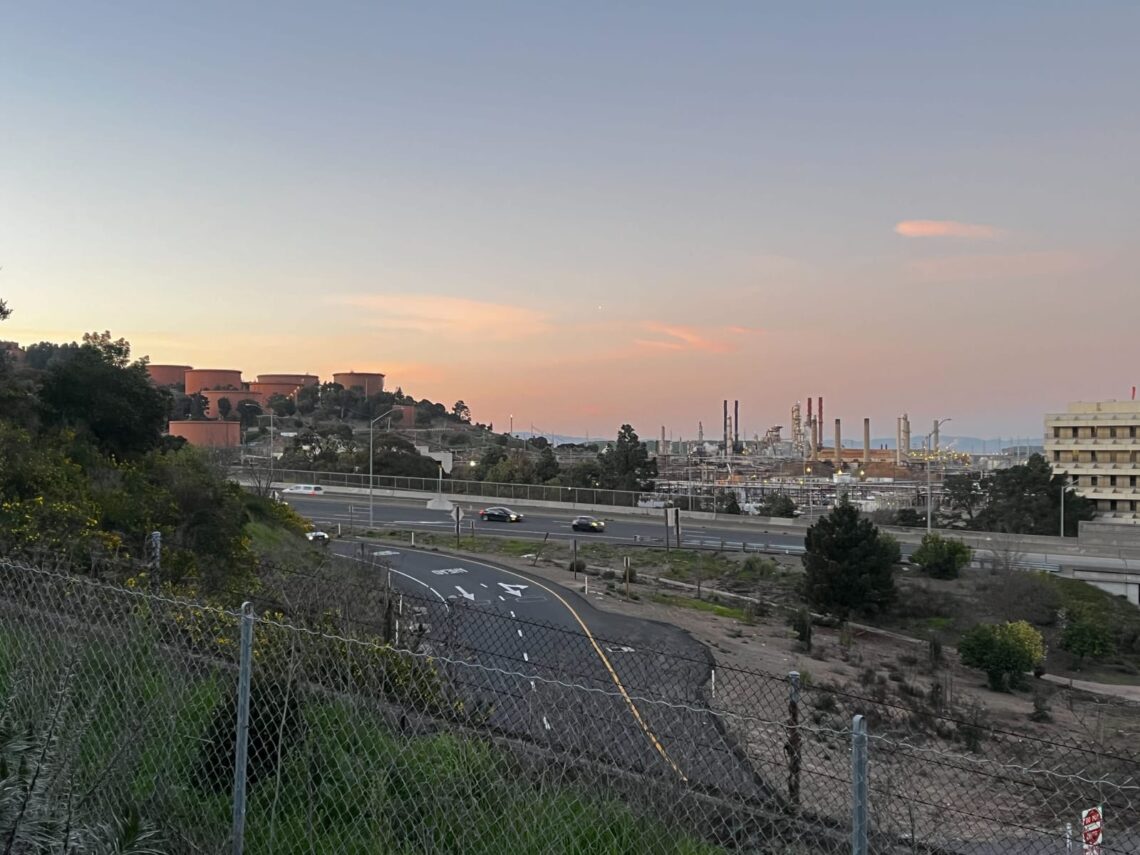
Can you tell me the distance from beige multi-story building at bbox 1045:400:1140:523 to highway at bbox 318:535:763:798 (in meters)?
64.9

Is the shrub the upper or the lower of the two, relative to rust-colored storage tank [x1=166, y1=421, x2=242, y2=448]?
lower

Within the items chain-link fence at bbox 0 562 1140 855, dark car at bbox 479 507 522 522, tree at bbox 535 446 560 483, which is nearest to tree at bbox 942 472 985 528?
tree at bbox 535 446 560 483

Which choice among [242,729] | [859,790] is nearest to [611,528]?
[242,729]

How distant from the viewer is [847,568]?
29.5 metres

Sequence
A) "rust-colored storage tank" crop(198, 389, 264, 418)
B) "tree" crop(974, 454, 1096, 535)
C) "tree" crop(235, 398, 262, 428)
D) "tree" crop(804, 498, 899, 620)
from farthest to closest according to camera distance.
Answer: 1. "rust-colored storage tank" crop(198, 389, 264, 418)
2. "tree" crop(235, 398, 262, 428)
3. "tree" crop(974, 454, 1096, 535)
4. "tree" crop(804, 498, 899, 620)

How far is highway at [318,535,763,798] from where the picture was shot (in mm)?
4691

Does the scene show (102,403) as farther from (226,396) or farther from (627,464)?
(226,396)

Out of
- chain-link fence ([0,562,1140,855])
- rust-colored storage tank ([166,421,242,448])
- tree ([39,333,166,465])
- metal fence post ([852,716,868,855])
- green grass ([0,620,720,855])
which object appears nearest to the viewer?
metal fence post ([852,716,868,855])

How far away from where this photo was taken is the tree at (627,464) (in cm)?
6931

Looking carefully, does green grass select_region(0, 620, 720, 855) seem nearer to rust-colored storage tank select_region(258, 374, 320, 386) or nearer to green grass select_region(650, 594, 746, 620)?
green grass select_region(650, 594, 746, 620)

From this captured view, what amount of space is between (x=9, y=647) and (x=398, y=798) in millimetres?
2973

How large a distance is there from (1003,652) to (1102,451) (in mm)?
64682

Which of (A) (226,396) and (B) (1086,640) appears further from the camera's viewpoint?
Result: (A) (226,396)

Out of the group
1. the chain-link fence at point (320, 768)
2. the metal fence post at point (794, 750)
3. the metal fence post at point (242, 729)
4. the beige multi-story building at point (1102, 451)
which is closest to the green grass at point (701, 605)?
the metal fence post at point (794, 750)
